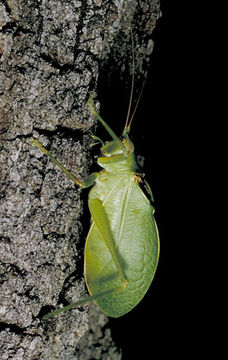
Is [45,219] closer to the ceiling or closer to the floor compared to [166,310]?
closer to the ceiling

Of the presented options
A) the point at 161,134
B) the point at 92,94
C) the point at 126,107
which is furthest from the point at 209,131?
the point at 92,94

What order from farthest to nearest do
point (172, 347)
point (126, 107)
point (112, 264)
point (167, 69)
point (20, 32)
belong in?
point (172, 347)
point (167, 69)
point (126, 107)
point (112, 264)
point (20, 32)

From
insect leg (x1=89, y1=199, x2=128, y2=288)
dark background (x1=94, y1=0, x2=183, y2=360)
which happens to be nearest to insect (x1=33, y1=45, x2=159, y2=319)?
insect leg (x1=89, y1=199, x2=128, y2=288)

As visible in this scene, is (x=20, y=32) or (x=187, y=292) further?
(x=187, y=292)

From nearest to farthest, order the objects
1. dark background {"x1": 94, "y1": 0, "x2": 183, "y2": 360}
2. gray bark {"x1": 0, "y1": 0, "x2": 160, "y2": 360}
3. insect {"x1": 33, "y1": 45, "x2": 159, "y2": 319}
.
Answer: gray bark {"x1": 0, "y1": 0, "x2": 160, "y2": 360}, insect {"x1": 33, "y1": 45, "x2": 159, "y2": 319}, dark background {"x1": 94, "y1": 0, "x2": 183, "y2": 360}

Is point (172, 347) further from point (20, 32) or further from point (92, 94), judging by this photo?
point (20, 32)

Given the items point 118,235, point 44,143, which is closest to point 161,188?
point 118,235

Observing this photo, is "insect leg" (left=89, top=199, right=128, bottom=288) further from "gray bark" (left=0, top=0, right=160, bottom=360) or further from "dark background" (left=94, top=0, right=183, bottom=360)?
"dark background" (left=94, top=0, right=183, bottom=360)
